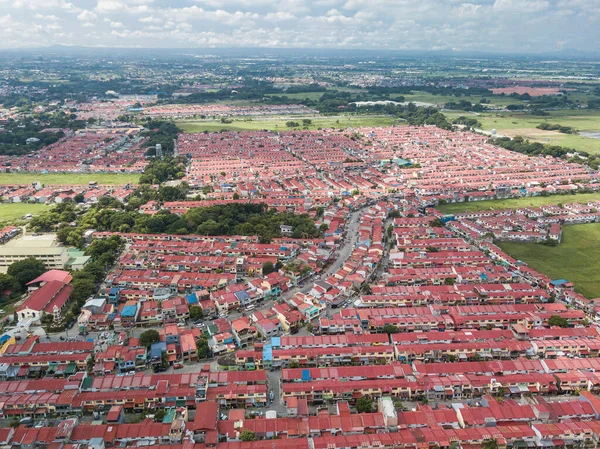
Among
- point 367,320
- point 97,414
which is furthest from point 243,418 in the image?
point 367,320

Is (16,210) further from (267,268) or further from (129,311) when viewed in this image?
(267,268)

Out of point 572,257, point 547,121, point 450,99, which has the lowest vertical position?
point 572,257

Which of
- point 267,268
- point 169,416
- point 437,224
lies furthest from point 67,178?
point 169,416

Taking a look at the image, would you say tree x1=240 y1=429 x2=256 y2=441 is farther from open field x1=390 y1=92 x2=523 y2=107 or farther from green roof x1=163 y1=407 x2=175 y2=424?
open field x1=390 y1=92 x2=523 y2=107

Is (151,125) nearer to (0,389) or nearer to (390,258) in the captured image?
(390,258)

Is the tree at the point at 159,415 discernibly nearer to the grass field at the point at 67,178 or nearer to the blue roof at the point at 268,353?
the blue roof at the point at 268,353

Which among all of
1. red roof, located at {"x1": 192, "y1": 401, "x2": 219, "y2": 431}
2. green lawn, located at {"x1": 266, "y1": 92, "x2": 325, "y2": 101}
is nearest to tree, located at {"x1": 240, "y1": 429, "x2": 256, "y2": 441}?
red roof, located at {"x1": 192, "y1": 401, "x2": 219, "y2": 431}
